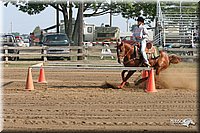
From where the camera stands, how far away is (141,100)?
1158 centimetres

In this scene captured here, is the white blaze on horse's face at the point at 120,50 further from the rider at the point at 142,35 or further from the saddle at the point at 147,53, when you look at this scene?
the rider at the point at 142,35

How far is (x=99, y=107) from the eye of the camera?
10422 millimetres

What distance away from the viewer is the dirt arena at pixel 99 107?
8.34 m

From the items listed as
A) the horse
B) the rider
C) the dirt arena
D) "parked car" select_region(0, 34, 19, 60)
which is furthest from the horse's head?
"parked car" select_region(0, 34, 19, 60)

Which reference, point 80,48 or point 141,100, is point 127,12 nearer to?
point 80,48

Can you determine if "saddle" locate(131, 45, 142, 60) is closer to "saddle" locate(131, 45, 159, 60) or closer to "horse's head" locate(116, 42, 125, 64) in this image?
"saddle" locate(131, 45, 159, 60)

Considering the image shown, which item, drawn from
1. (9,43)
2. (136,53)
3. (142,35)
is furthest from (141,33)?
(9,43)

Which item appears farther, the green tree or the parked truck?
the parked truck

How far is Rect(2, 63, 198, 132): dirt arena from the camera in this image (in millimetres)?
8344

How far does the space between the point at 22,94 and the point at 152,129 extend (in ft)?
18.1

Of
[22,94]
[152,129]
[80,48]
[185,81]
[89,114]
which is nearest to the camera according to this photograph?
[152,129]

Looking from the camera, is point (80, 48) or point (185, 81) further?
point (80, 48)

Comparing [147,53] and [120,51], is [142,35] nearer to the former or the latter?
[147,53]

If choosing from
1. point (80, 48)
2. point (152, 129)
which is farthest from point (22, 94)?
point (80, 48)
